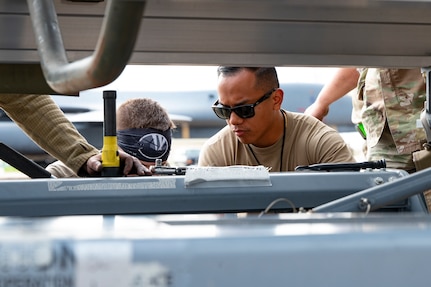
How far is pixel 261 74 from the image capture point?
399cm

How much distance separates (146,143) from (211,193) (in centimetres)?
224

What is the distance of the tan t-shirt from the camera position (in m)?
3.70

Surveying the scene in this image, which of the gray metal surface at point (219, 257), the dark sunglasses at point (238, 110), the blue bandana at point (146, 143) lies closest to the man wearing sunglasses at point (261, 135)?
the dark sunglasses at point (238, 110)

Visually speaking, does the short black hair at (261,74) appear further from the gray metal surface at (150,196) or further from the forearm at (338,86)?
the gray metal surface at (150,196)

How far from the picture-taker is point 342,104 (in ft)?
64.0

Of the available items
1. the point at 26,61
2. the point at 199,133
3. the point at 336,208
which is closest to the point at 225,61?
the point at 26,61

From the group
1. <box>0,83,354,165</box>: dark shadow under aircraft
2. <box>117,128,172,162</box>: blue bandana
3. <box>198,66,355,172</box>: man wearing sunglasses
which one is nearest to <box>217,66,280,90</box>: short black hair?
<box>198,66,355,172</box>: man wearing sunglasses

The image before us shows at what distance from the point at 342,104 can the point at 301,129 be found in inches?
625

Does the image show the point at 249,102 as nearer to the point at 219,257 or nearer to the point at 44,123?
the point at 44,123

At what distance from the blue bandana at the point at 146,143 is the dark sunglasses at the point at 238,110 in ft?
1.65

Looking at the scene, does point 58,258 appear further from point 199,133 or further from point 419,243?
point 199,133

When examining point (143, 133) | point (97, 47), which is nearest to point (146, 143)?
point (143, 133)

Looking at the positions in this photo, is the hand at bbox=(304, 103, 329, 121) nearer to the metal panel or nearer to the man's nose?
the man's nose

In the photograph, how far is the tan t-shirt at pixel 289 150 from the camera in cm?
370
